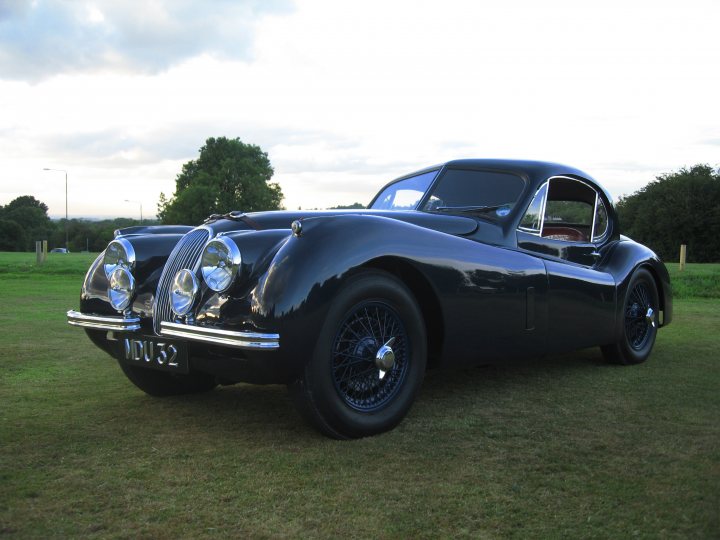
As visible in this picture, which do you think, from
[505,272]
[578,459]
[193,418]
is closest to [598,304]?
[505,272]

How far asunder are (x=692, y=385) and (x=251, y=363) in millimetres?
3288

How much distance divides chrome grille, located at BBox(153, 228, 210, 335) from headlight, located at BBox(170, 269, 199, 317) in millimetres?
83

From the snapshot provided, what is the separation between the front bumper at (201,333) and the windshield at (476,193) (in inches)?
88.6

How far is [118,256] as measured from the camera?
4070mm

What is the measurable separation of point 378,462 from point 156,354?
1.34m

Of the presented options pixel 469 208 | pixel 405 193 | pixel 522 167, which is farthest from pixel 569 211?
pixel 405 193

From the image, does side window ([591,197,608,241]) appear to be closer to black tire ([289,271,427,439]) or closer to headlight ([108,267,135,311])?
black tire ([289,271,427,439])

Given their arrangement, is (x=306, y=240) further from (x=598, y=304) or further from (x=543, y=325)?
(x=598, y=304)

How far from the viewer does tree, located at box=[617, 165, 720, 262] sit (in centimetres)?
5900

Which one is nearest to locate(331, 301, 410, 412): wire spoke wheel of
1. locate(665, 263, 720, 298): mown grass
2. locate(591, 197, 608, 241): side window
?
locate(591, 197, 608, 241): side window

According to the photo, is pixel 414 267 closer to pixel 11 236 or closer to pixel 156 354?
pixel 156 354

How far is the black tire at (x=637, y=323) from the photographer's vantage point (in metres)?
5.59

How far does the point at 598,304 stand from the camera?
5.12m

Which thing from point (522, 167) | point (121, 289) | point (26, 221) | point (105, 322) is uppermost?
point (26, 221)
